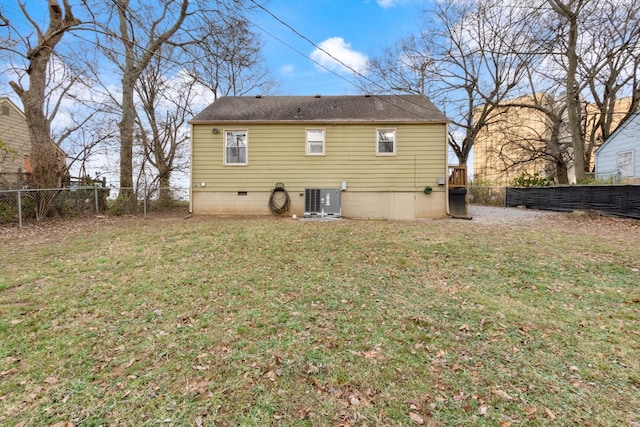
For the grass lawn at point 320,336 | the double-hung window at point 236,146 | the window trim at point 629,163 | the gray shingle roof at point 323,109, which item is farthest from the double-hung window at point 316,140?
the window trim at point 629,163

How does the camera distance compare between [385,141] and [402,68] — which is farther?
[402,68]

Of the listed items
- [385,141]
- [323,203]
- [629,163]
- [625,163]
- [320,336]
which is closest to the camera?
[320,336]

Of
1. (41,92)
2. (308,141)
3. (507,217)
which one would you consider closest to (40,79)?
(41,92)

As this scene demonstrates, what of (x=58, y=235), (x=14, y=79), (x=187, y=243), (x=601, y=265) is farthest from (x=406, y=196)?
(x=14, y=79)

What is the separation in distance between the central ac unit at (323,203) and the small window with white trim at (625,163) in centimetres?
1325

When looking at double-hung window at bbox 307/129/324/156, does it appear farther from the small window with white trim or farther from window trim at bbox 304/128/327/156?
the small window with white trim

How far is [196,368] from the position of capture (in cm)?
241

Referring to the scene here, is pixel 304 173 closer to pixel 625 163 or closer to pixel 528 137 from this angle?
pixel 625 163

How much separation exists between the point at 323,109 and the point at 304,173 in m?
2.85

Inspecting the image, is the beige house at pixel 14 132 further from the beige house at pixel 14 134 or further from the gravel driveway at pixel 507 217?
the gravel driveway at pixel 507 217

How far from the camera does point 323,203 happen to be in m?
10.4

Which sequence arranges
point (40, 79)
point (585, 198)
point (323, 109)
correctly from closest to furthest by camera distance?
1. point (40, 79)
2. point (585, 198)
3. point (323, 109)

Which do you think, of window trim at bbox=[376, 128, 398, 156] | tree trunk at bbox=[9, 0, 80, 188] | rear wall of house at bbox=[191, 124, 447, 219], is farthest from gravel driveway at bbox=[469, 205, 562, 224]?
tree trunk at bbox=[9, 0, 80, 188]

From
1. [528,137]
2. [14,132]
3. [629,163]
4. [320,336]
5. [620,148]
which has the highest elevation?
[528,137]
